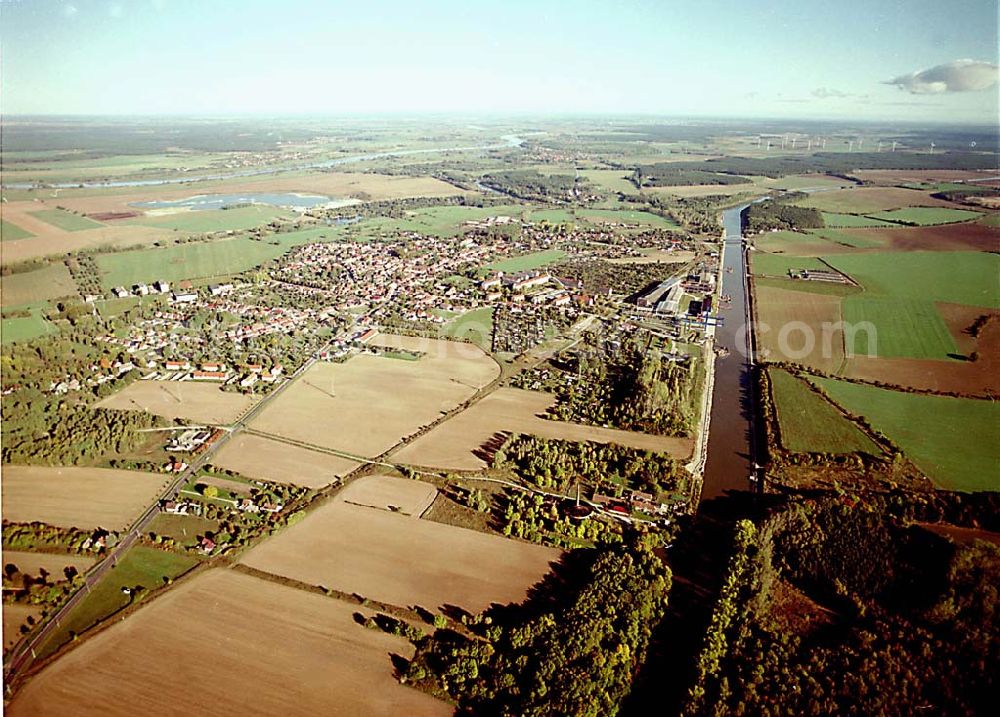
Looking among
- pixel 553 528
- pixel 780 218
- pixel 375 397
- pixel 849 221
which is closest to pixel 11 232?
pixel 375 397

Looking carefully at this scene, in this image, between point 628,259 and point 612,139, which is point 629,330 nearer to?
point 628,259

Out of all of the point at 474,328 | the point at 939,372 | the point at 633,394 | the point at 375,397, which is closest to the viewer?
the point at 633,394

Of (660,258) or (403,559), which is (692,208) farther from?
(403,559)

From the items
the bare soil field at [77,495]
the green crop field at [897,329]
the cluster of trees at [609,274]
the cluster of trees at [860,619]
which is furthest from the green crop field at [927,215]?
the bare soil field at [77,495]

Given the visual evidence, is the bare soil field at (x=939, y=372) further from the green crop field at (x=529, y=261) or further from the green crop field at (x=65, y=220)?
the green crop field at (x=65, y=220)

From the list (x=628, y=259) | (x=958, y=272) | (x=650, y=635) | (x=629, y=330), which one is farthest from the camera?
(x=628, y=259)

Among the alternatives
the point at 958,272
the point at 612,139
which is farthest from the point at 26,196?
the point at 612,139

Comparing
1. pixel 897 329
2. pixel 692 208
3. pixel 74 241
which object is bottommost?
pixel 897 329
